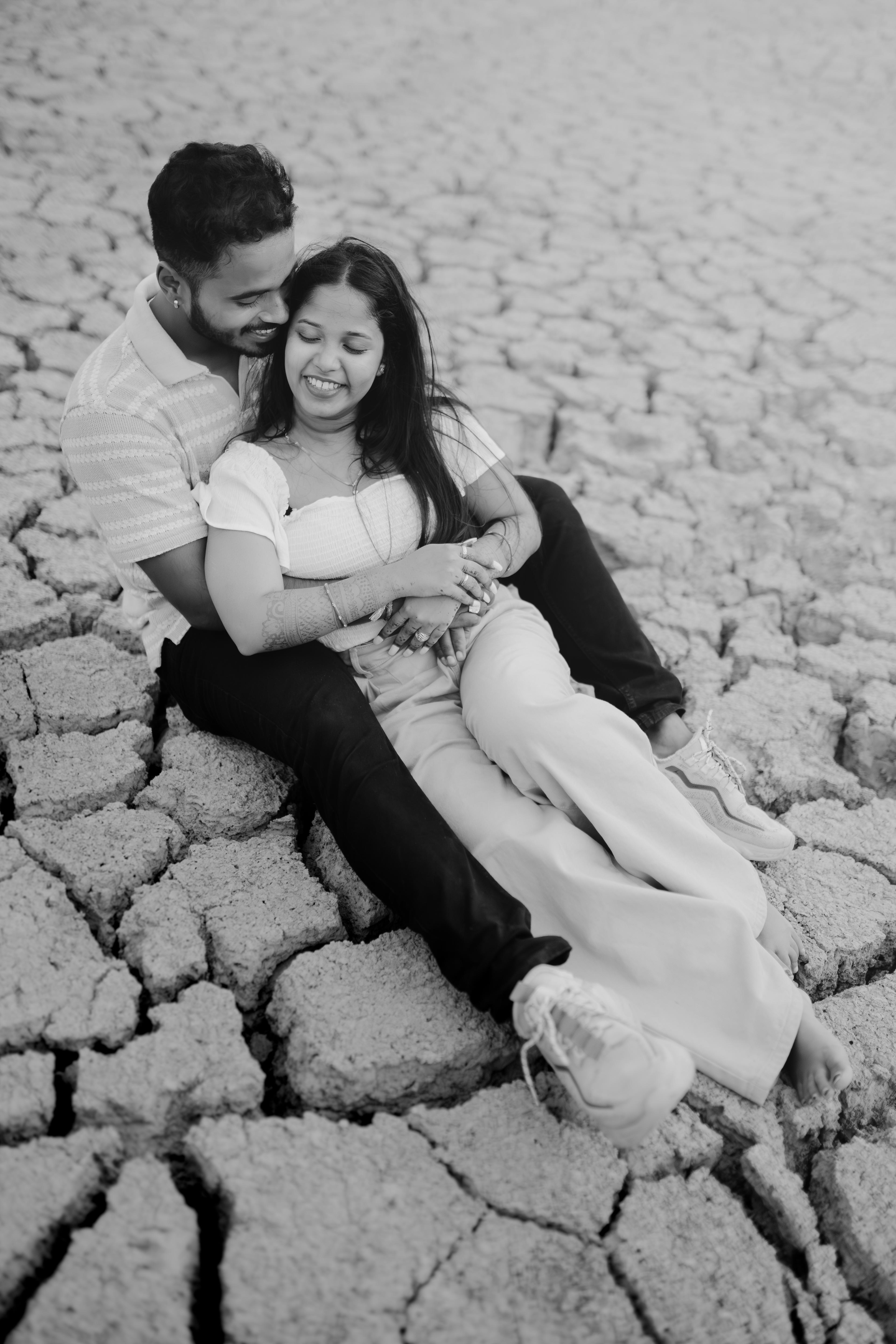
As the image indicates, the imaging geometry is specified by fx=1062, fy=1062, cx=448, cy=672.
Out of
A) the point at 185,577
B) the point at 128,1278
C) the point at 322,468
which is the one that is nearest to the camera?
the point at 128,1278

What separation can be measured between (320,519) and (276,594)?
0.57ft

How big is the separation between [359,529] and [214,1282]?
1047 millimetres

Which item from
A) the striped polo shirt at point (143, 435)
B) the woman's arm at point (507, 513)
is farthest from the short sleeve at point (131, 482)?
the woman's arm at point (507, 513)

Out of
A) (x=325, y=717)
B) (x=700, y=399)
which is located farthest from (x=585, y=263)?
(x=325, y=717)

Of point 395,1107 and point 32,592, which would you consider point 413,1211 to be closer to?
point 395,1107

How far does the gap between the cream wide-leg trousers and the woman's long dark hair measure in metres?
0.28

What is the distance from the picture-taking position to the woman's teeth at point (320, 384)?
1.64 metres

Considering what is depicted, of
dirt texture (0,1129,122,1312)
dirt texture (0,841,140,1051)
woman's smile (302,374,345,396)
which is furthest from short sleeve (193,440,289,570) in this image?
dirt texture (0,1129,122,1312)

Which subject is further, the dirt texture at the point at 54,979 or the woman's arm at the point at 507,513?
the woman's arm at the point at 507,513

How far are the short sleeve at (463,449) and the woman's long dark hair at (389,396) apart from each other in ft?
0.04

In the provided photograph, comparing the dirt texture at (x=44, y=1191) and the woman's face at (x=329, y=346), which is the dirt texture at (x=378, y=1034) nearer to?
the dirt texture at (x=44, y=1191)

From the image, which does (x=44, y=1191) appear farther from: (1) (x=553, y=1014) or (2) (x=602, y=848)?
(2) (x=602, y=848)

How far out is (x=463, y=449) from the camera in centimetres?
184

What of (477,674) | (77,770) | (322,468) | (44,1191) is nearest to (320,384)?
(322,468)
